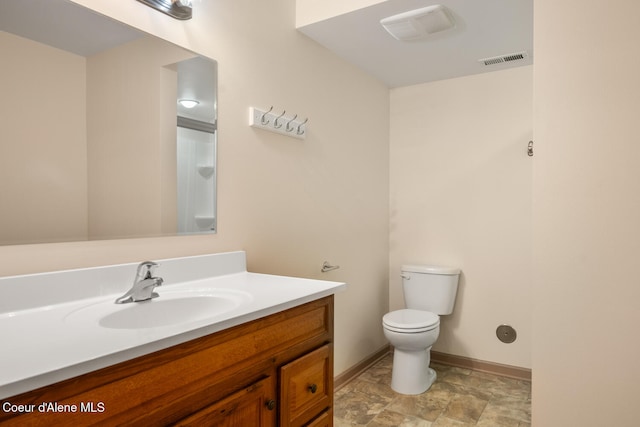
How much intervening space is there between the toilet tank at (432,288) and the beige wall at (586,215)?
1.09 meters

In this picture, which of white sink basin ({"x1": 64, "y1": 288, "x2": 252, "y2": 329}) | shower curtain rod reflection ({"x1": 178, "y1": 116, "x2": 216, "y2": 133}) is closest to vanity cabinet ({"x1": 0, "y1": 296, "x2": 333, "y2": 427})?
white sink basin ({"x1": 64, "y1": 288, "x2": 252, "y2": 329})

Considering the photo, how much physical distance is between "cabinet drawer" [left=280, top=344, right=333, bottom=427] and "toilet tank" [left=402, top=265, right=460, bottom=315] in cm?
156

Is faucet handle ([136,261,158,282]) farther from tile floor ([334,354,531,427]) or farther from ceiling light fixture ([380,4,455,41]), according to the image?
ceiling light fixture ([380,4,455,41])

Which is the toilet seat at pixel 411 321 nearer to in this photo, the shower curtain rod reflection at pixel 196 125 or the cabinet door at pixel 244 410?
the cabinet door at pixel 244 410

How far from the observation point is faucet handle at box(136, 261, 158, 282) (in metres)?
1.26

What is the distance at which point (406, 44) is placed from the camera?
7.82 ft

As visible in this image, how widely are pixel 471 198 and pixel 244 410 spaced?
2.30 metres

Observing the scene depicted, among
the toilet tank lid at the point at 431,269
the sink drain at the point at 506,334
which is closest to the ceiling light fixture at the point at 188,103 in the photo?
the toilet tank lid at the point at 431,269

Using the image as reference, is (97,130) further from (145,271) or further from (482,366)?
(482,366)

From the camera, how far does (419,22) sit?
2072 millimetres

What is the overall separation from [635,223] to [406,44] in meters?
1.50

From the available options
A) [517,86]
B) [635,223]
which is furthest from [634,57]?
[517,86]

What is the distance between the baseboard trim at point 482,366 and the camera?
2.71 metres

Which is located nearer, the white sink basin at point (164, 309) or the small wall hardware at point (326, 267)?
the white sink basin at point (164, 309)
